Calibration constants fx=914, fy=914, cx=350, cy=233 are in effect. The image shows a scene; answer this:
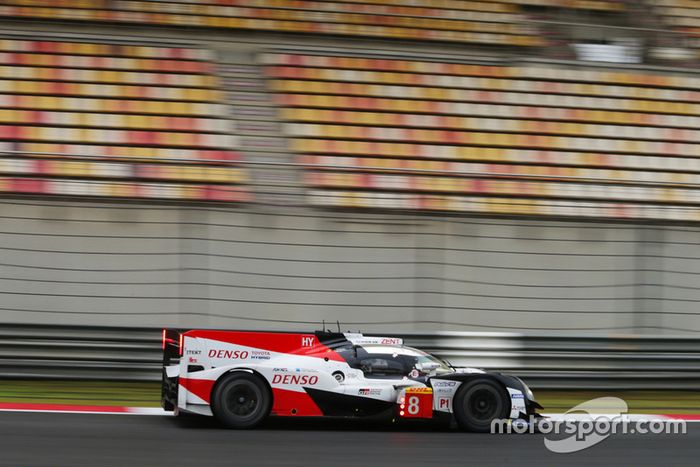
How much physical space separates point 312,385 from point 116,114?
20.5ft

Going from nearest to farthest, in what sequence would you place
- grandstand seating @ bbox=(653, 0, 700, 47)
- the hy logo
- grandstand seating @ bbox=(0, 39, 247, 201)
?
the hy logo → grandstand seating @ bbox=(0, 39, 247, 201) → grandstand seating @ bbox=(653, 0, 700, 47)

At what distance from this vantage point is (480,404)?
25.7 ft

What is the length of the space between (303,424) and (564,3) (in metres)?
10.1

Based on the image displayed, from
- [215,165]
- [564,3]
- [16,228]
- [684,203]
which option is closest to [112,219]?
[16,228]

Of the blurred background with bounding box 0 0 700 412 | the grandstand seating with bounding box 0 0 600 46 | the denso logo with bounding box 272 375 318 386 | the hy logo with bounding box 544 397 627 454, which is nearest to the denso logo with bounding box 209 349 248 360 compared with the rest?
the denso logo with bounding box 272 375 318 386

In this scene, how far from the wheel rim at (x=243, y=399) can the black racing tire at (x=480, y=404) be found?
66.7 inches

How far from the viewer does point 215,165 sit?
1155 centimetres

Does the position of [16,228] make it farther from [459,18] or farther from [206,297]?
[459,18]

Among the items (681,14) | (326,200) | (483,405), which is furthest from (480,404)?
(681,14)

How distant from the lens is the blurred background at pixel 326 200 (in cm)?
980

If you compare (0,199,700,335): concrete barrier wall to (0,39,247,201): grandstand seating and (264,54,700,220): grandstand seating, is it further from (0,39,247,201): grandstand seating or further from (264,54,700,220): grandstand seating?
(264,54,700,220): grandstand seating

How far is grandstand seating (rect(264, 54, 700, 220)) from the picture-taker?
41.4ft

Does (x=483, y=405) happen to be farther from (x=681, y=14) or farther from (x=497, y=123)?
(x=681, y=14)

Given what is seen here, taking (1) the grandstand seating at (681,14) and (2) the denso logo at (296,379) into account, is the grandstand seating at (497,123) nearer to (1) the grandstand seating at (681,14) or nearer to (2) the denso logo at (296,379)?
(1) the grandstand seating at (681,14)
